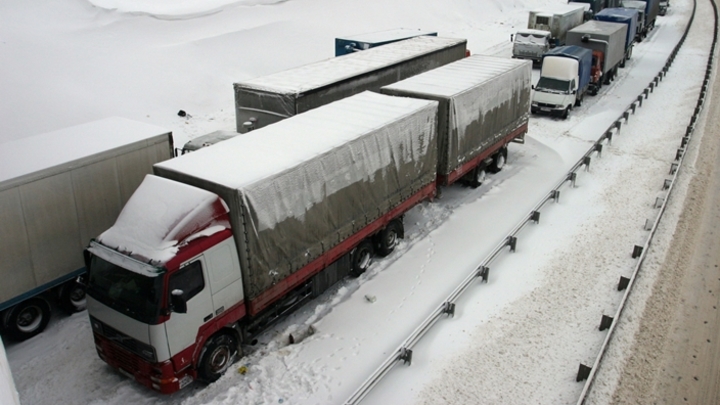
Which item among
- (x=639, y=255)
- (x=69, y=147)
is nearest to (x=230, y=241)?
(x=69, y=147)

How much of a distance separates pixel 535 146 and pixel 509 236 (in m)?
8.58

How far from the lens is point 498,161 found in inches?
749

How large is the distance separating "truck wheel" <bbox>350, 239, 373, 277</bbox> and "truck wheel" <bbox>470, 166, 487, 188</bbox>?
18.4 feet

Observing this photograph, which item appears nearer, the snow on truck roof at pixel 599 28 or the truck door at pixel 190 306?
the truck door at pixel 190 306

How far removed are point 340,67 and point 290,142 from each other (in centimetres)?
878

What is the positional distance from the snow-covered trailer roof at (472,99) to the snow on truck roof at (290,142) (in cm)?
102

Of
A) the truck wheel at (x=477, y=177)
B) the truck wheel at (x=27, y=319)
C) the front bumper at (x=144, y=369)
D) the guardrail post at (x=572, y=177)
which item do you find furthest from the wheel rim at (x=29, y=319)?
the guardrail post at (x=572, y=177)

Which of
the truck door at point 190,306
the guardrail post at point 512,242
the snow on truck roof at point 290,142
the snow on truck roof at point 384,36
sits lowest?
the guardrail post at point 512,242

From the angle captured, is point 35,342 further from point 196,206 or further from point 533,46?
point 533,46

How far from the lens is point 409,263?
13852mm

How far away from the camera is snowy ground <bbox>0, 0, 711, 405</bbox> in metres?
10.1

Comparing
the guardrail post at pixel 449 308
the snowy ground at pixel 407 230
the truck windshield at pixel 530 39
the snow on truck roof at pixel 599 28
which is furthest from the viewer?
the truck windshield at pixel 530 39

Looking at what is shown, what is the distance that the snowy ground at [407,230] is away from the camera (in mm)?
10109

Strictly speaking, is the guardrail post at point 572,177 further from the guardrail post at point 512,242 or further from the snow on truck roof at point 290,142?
the snow on truck roof at point 290,142
